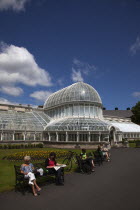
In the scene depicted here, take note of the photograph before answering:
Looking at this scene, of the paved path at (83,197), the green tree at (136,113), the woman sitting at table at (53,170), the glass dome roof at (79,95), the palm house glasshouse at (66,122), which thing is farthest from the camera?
the green tree at (136,113)

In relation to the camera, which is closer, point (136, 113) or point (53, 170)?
point (53, 170)

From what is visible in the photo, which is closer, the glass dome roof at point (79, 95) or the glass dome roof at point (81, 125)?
the glass dome roof at point (81, 125)

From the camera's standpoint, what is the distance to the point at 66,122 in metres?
32.3

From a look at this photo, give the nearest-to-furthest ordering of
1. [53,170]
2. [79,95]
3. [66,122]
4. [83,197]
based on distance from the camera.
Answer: [83,197] → [53,170] → [66,122] → [79,95]

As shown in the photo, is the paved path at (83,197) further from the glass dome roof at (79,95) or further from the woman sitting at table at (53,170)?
the glass dome roof at (79,95)

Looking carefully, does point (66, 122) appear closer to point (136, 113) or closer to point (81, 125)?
point (81, 125)

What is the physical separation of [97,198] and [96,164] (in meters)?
7.73

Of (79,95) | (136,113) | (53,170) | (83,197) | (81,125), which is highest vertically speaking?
(79,95)

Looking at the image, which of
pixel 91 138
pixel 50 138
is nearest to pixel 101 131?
pixel 91 138

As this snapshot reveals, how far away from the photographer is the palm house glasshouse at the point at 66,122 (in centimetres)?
3011

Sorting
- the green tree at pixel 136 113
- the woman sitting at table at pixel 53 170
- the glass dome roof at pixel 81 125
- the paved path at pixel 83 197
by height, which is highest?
the green tree at pixel 136 113

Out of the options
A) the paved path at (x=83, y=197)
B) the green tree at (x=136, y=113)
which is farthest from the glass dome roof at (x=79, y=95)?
the green tree at (x=136, y=113)

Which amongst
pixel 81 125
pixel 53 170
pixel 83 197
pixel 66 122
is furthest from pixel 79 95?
pixel 83 197

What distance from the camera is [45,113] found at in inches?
1790
